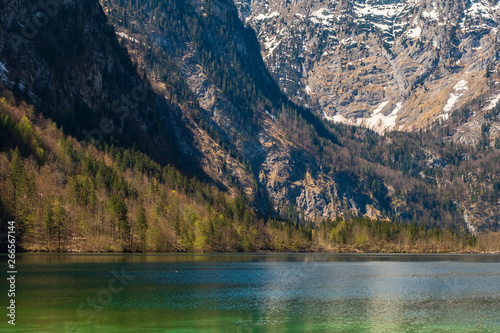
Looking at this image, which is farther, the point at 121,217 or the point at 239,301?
the point at 121,217

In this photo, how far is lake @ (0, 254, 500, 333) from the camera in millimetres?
68375

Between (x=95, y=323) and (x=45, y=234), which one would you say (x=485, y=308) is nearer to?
(x=95, y=323)

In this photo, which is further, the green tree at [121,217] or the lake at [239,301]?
the green tree at [121,217]

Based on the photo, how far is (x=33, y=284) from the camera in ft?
318

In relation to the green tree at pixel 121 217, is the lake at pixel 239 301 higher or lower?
lower

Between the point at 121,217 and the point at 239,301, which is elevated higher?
the point at 121,217

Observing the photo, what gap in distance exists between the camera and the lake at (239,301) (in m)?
68.4

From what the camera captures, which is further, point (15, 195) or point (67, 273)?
point (15, 195)

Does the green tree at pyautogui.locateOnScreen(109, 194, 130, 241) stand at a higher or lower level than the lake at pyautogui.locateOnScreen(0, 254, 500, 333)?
higher

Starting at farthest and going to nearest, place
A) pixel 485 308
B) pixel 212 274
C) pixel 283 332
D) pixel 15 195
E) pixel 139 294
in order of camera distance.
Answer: pixel 15 195, pixel 212 274, pixel 139 294, pixel 485 308, pixel 283 332

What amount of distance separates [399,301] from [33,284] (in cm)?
5939

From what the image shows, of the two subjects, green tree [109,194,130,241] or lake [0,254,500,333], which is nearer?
lake [0,254,500,333]

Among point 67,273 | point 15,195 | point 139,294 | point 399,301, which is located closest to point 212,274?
point 67,273

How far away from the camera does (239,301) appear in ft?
290
